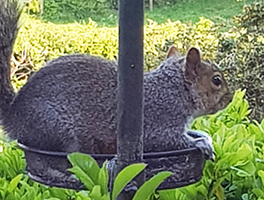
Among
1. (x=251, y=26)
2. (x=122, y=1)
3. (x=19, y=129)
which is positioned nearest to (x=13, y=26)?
(x=19, y=129)

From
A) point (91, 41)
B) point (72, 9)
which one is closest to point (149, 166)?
point (91, 41)

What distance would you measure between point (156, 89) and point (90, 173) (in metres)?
0.40

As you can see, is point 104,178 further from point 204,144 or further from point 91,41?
point 91,41

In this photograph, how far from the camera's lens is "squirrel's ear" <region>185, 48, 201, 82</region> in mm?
1078

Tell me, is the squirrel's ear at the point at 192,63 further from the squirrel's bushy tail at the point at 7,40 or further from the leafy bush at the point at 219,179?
the squirrel's bushy tail at the point at 7,40

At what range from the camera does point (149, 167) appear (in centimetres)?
80

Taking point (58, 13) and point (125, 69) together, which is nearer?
point (125, 69)

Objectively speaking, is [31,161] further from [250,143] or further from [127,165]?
[250,143]

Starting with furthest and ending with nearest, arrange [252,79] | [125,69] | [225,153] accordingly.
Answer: [252,79] < [225,153] < [125,69]

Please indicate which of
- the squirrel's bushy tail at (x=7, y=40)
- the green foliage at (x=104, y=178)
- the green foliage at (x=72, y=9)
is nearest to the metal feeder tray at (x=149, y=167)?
the green foliage at (x=104, y=178)

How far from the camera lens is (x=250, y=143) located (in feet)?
3.50

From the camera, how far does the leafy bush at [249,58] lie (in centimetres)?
345

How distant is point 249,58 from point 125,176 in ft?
9.70

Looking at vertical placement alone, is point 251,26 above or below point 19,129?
above
